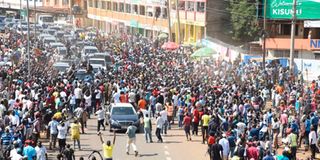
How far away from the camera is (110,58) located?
51906 mm

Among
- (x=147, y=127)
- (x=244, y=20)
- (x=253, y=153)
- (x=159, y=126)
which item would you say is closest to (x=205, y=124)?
(x=159, y=126)

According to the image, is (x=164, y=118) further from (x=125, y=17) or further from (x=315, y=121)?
(x=125, y=17)

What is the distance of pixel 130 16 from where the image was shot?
93.6 m

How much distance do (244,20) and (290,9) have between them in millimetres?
9571

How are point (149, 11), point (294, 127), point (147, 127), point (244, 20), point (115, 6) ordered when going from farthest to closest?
point (115, 6) → point (149, 11) → point (244, 20) → point (147, 127) → point (294, 127)

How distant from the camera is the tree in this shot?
67312 millimetres

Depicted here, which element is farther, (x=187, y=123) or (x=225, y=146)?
(x=187, y=123)

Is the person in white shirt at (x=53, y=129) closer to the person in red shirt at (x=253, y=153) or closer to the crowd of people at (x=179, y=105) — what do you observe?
the crowd of people at (x=179, y=105)

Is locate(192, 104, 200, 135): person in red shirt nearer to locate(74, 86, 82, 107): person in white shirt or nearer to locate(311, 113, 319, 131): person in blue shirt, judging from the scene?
locate(311, 113, 319, 131): person in blue shirt

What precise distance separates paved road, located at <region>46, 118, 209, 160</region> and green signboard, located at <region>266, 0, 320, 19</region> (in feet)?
95.4

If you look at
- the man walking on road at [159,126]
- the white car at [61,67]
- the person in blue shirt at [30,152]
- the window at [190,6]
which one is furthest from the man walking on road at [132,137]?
the window at [190,6]

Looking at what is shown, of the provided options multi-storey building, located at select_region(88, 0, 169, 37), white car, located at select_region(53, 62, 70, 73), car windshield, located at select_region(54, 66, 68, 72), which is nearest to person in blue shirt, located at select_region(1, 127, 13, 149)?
white car, located at select_region(53, 62, 70, 73)

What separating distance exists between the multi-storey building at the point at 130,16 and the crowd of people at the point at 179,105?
33955 millimetres

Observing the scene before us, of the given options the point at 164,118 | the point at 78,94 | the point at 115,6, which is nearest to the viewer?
the point at 164,118
